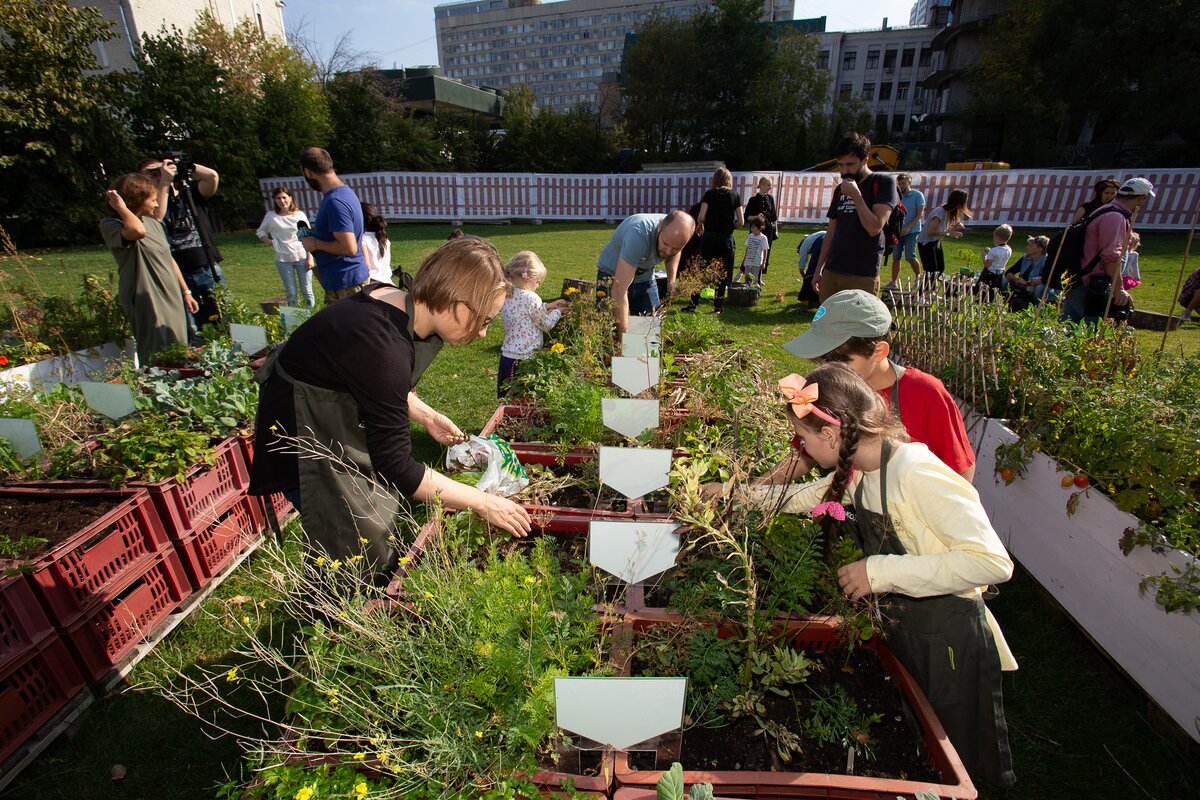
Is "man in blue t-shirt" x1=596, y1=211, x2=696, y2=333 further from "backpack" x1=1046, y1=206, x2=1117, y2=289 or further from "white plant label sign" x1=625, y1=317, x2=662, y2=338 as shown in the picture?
"backpack" x1=1046, y1=206, x2=1117, y2=289

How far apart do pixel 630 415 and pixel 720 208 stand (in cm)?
537

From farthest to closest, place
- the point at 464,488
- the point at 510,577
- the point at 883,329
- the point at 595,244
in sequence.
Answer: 1. the point at 595,244
2. the point at 883,329
3. the point at 464,488
4. the point at 510,577

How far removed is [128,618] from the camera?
2.41 metres

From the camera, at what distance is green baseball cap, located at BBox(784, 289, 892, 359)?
2.02 m

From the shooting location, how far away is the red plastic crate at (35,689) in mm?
1928

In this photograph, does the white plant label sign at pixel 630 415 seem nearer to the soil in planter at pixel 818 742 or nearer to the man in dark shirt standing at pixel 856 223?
the soil in planter at pixel 818 742

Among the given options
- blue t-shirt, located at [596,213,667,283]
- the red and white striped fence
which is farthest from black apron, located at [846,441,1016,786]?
the red and white striped fence

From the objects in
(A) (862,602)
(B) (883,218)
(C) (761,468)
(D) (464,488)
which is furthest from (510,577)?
(B) (883,218)

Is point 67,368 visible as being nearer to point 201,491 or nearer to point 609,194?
point 201,491

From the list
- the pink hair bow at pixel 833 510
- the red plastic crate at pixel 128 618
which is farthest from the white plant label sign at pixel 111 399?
the pink hair bow at pixel 833 510

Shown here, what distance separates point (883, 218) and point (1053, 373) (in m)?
1.80

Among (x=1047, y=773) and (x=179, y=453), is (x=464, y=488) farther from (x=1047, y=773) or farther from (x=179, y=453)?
(x=1047, y=773)

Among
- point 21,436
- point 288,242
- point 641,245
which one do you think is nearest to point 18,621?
point 21,436

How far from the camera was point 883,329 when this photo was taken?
6.61 feet
